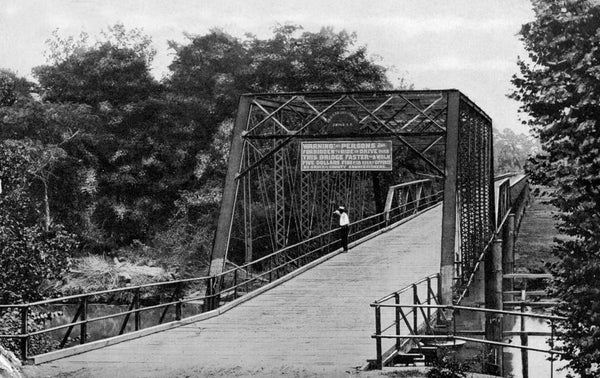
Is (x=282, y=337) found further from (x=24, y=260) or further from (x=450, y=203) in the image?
(x=24, y=260)

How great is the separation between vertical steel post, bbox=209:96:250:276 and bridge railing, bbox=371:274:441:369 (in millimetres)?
3408

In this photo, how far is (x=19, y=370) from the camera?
9047 mm

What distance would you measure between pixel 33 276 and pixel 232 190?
552 centimetres

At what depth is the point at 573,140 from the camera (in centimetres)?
698

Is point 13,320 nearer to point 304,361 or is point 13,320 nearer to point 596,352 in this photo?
point 304,361

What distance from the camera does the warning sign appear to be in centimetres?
1700

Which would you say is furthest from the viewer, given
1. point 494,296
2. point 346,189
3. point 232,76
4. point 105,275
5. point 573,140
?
point 232,76

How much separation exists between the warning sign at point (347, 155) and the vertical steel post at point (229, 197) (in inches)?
53.8

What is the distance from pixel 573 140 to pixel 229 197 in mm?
9998

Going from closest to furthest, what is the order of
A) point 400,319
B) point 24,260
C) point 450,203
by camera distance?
point 400,319, point 450,203, point 24,260

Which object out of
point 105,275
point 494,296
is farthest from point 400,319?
point 105,275

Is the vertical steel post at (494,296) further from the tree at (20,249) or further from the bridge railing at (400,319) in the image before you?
the tree at (20,249)

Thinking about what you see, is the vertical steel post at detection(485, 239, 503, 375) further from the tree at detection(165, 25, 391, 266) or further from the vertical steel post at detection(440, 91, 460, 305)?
the tree at detection(165, 25, 391, 266)

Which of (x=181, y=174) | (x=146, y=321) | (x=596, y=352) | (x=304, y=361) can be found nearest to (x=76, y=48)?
(x=181, y=174)
